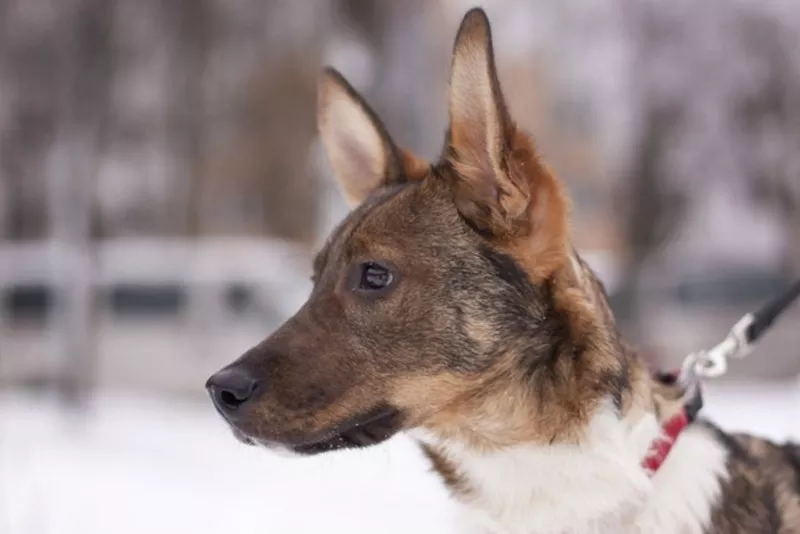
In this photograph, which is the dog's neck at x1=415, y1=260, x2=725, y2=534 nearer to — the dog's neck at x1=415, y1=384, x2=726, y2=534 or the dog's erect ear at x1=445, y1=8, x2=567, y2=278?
the dog's neck at x1=415, y1=384, x2=726, y2=534

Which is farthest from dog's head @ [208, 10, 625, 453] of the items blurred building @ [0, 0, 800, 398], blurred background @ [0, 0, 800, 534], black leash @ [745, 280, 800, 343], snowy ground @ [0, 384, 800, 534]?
blurred building @ [0, 0, 800, 398]

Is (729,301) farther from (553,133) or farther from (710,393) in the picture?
(553,133)

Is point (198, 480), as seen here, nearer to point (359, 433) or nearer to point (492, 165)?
point (359, 433)

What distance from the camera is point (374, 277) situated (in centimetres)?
307

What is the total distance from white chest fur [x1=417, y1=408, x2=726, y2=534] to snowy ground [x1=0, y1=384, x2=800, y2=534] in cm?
31

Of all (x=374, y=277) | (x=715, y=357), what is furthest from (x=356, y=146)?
(x=715, y=357)

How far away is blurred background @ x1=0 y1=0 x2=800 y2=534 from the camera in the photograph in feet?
33.5

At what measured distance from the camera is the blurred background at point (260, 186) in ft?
33.5

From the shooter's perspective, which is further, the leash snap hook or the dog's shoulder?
the leash snap hook

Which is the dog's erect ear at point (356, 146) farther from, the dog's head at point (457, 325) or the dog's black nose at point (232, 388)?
the dog's black nose at point (232, 388)

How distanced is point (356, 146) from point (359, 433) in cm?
124

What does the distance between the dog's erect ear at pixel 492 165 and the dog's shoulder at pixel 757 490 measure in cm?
89

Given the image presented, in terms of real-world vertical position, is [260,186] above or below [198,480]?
below

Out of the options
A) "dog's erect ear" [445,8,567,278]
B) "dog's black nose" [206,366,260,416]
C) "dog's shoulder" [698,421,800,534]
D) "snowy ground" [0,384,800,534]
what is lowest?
"snowy ground" [0,384,800,534]
